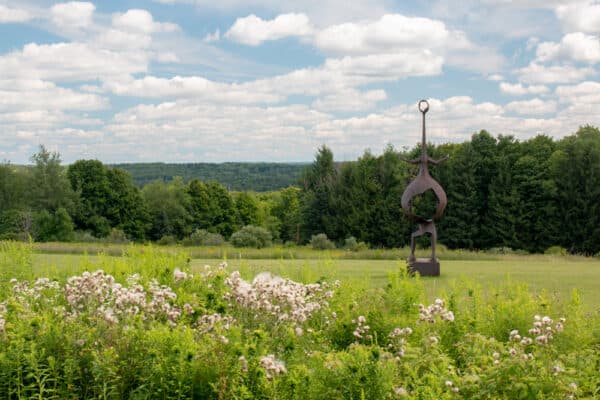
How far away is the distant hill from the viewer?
123m

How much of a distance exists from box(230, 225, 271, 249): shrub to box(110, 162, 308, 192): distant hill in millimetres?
76597

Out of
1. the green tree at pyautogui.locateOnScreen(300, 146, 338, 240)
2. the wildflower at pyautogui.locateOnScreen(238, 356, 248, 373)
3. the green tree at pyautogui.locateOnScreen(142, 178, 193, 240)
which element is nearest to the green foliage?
the green tree at pyautogui.locateOnScreen(142, 178, 193, 240)

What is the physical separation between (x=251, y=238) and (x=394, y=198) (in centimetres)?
1137

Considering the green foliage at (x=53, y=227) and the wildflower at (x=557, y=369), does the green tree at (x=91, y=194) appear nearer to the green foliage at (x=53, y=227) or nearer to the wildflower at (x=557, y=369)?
the green foliage at (x=53, y=227)

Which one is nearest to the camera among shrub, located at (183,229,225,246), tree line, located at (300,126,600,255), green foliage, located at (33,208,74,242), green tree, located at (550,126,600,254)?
green tree, located at (550,126,600,254)

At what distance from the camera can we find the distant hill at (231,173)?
123 m

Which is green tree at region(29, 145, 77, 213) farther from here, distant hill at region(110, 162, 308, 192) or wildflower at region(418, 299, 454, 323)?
distant hill at region(110, 162, 308, 192)

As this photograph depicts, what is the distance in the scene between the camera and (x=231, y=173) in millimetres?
140000

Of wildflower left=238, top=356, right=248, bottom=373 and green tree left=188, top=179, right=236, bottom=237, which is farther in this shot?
green tree left=188, top=179, right=236, bottom=237

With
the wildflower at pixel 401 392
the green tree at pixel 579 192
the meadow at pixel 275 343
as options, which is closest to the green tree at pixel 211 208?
the green tree at pixel 579 192

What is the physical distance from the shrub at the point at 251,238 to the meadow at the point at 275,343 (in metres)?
30.2

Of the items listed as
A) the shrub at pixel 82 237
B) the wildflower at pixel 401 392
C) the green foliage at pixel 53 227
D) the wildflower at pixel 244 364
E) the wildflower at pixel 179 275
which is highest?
the wildflower at pixel 179 275

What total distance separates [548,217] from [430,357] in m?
38.2

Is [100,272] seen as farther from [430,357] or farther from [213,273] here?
[430,357]
